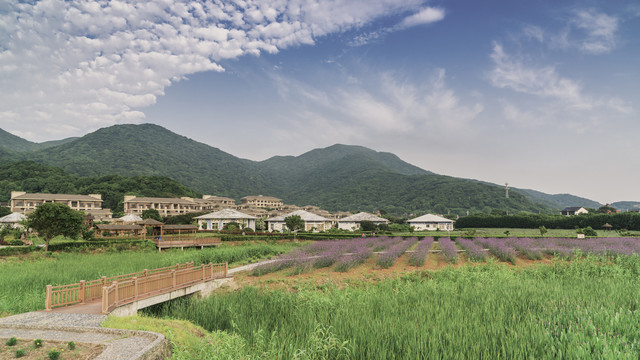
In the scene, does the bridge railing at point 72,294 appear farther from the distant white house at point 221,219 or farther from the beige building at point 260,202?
the beige building at point 260,202

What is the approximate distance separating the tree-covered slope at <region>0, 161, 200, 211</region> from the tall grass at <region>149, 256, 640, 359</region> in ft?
359

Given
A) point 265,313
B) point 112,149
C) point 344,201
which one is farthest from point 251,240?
point 112,149

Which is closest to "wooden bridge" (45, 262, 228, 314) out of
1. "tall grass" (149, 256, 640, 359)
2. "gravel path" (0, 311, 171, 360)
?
"gravel path" (0, 311, 171, 360)

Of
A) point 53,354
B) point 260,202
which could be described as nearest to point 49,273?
point 53,354

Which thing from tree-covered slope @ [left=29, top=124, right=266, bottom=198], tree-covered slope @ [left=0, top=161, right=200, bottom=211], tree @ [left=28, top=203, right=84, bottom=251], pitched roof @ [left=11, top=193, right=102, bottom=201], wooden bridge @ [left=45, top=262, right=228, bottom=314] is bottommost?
wooden bridge @ [left=45, top=262, right=228, bottom=314]

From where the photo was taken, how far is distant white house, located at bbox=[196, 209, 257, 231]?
62.0 meters

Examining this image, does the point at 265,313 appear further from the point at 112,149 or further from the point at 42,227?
the point at 112,149

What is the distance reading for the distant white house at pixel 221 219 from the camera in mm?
62000

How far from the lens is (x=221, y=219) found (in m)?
64.2

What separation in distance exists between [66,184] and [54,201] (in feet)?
70.5

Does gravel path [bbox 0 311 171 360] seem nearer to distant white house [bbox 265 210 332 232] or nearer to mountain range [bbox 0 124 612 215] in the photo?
distant white house [bbox 265 210 332 232]

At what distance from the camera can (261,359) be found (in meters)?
6.47

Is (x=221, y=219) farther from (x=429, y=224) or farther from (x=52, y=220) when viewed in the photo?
(x=429, y=224)

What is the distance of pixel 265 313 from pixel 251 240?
103 feet
